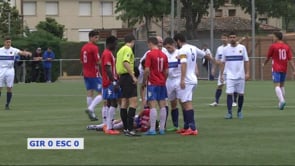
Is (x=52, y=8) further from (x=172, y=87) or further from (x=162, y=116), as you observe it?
(x=162, y=116)

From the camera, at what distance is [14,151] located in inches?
508

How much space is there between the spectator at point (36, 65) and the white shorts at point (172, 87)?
32221 millimetres

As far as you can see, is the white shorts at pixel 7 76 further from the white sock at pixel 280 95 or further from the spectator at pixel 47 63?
the spectator at pixel 47 63

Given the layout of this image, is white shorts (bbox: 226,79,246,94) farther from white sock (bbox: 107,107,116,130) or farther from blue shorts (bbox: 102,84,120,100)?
white sock (bbox: 107,107,116,130)

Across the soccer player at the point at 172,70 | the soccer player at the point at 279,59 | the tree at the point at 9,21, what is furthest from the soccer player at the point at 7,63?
the tree at the point at 9,21

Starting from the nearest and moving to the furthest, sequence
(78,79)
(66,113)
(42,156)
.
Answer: (42,156), (66,113), (78,79)

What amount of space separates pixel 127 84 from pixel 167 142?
1.80m

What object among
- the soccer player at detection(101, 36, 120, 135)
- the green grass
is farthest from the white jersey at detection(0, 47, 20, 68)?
the soccer player at detection(101, 36, 120, 135)

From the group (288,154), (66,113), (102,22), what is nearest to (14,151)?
(288,154)

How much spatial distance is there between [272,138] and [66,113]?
8.40m

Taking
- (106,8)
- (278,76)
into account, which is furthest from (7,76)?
(106,8)

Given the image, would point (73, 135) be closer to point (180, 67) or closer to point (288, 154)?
point (180, 67)

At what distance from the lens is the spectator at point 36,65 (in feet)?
156

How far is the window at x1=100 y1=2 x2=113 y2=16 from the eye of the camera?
330 ft
